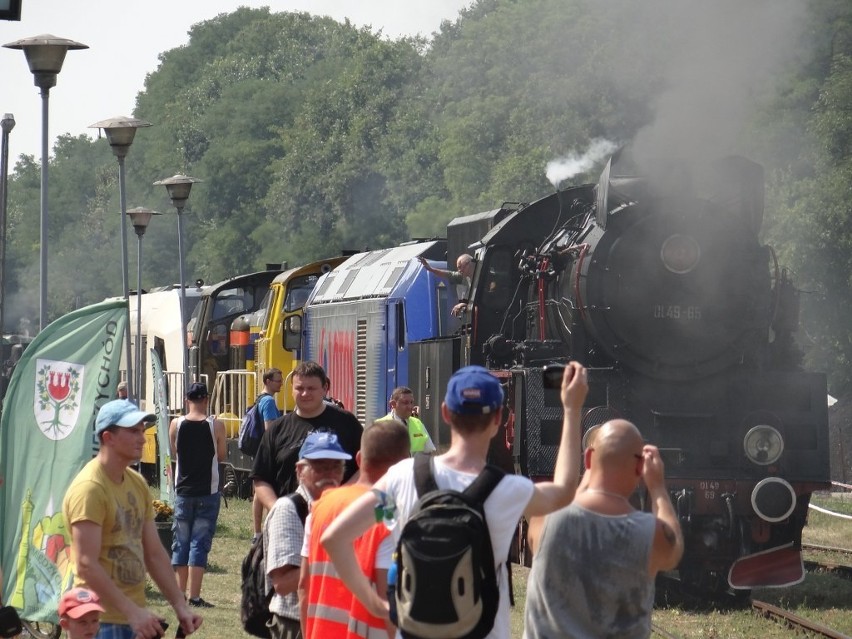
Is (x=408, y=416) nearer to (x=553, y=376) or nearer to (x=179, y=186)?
(x=553, y=376)

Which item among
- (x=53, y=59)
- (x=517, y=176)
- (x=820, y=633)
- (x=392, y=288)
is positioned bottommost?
(x=820, y=633)

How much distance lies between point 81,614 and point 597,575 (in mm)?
2058

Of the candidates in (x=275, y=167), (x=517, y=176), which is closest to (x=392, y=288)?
(x=517, y=176)

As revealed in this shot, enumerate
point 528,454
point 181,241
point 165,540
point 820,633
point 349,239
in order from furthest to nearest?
point 349,239
point 181,241
point 165,540
point 528,454
point 820,633

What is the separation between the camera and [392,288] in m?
18.6

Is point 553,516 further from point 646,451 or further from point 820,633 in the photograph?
point 820,633

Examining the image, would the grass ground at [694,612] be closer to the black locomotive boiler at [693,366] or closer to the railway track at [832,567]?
the railway track at [832,567]

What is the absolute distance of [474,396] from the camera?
4750mm

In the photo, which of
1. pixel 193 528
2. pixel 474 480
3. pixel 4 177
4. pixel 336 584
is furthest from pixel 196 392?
pixel 4 177

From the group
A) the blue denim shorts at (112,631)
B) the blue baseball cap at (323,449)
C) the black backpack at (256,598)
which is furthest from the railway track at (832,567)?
the blue denim shorts at (112,631)

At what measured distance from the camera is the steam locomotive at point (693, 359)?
40.4ft

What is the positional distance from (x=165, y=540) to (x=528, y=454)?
3.58m

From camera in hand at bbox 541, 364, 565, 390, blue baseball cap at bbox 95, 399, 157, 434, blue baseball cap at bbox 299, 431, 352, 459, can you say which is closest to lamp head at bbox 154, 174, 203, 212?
blue baseball cap at bbox 95, 399, 157, 434

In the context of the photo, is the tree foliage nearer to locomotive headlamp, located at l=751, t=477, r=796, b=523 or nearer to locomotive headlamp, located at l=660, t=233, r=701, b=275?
locomotive headlamp, located at l=660, t=233, r=701, b=275
